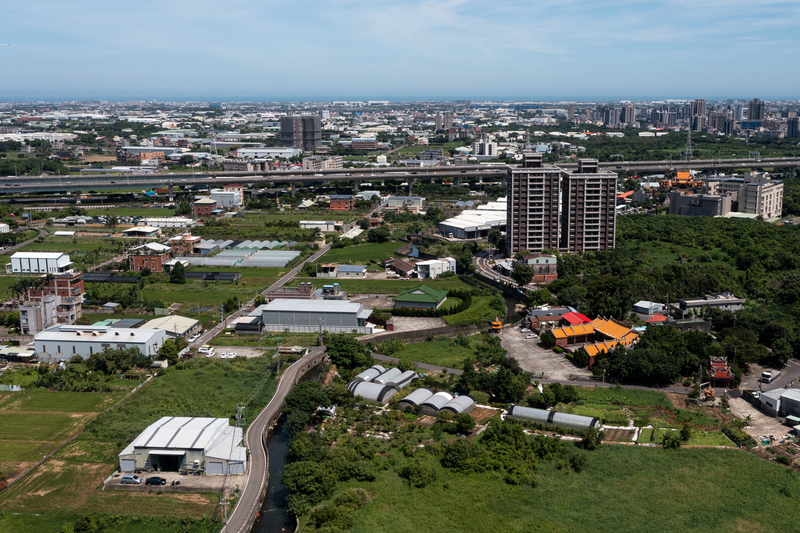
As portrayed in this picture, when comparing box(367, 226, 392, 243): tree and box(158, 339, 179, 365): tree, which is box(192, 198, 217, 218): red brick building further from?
box(158, 339, 179, 365): tree

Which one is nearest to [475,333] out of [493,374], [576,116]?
[493,374]

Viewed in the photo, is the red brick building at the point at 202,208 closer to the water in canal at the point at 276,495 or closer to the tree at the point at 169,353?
the tree at the point at 169,353

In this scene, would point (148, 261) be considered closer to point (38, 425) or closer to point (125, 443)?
point (38, 425)

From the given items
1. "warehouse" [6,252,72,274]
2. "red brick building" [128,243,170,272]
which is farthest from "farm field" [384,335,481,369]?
"warehouse" [6,252,72,274]

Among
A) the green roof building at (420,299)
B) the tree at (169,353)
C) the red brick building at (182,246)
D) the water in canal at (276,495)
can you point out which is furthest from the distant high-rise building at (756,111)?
the water in canal at (276,495)

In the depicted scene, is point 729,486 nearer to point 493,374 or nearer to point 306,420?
point 493,374

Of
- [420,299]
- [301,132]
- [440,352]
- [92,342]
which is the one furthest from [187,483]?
[301,132]
